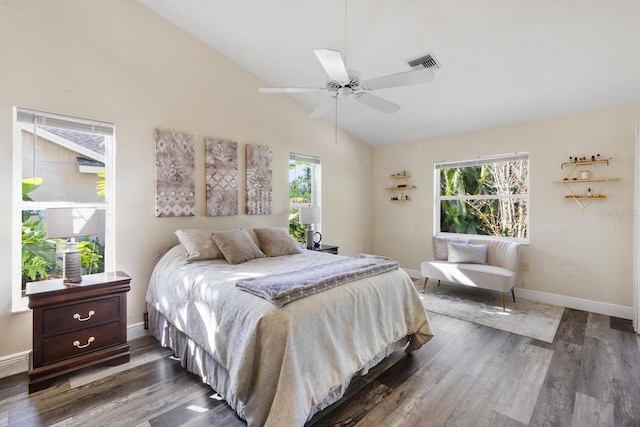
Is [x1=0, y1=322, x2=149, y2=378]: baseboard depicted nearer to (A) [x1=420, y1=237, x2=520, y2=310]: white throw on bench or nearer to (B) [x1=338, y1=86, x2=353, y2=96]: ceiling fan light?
(B) [x1=338, y1=86, x2=353, y2=96]: ceiling fan light

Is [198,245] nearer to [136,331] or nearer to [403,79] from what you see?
[136,331]

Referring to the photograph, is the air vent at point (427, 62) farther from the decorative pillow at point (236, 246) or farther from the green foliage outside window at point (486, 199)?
the decorative pillow at point (236, 246)

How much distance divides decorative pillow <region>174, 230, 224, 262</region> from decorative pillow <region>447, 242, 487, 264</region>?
3.16 m

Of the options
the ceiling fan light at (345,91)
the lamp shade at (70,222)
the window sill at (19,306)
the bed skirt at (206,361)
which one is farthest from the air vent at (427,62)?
the window sill at (19,306)

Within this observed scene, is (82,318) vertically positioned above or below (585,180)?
below

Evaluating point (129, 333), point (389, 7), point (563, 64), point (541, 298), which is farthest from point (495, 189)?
point (129, 333)

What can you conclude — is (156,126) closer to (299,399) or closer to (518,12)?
(299,399)

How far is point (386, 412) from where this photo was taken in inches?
72.7

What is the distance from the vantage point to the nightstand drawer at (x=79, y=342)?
2.13m

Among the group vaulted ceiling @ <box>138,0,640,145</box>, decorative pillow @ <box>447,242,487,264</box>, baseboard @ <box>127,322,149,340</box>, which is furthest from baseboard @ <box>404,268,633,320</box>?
baseboard @ <box>127,322,149,340</box>

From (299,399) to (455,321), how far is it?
2401 mm

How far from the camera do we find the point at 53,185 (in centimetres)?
258

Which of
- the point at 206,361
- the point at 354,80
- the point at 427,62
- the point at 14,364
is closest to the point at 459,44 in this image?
the point at 427,62

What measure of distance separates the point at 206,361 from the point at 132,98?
2.49 m
